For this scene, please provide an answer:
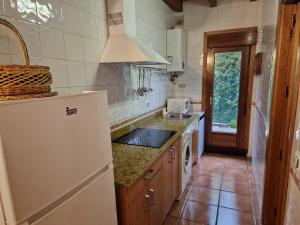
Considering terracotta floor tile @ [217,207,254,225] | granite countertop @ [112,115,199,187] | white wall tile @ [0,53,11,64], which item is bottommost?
terracotta floor tile @ [217,207,254,225]

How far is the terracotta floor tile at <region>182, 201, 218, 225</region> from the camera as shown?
2.13 m

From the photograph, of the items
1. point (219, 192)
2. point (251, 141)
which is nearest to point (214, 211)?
point (219, 192)

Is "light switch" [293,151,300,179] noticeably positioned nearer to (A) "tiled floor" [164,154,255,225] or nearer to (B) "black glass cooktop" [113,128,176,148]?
(B) "black glass cooktop" [113,128,176,148]

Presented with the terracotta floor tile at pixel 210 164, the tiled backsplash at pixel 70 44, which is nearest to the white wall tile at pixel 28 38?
the tiled backsplash at pixel 70 44

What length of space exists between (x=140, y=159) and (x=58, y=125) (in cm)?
90

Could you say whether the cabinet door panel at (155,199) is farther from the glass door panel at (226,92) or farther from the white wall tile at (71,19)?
the glass door panel at (226,92)

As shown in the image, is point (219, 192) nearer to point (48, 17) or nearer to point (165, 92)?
point (165, 92)

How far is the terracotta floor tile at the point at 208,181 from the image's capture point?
279 cm

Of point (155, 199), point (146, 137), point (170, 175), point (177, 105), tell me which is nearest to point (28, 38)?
point (146, 137)

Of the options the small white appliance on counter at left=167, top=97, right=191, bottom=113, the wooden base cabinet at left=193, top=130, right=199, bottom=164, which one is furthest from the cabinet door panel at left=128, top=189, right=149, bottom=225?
the small white appliance on counter at left=167, top=97, right=191, bottom=113

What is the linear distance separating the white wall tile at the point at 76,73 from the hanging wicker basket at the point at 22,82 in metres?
0.74

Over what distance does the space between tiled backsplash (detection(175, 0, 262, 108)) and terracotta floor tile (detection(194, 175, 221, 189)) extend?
1510 millimetres

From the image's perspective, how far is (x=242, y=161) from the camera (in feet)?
11.7

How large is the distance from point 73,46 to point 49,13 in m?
0.28
